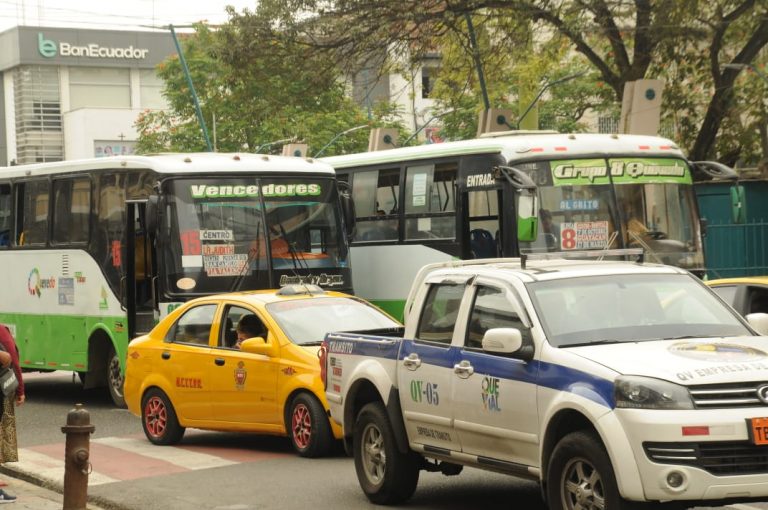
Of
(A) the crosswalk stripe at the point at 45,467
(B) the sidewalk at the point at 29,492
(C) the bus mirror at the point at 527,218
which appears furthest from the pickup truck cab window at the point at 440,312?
(C) the bus mirror at the point at 527,218

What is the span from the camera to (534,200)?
58.7 ft

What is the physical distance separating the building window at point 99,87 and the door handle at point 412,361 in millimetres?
85321

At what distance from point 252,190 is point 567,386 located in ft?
36.3

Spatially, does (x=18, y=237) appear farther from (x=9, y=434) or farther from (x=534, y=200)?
(x=9, y=434)

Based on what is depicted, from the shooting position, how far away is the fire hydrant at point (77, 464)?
1034 cm

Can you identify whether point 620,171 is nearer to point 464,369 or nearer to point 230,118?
point 464,369

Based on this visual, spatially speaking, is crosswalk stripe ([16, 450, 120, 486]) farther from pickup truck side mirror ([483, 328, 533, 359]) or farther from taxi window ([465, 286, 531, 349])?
pickup truck side mirror ([483, 328, 533, 359])

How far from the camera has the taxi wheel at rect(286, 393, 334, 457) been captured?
1269 cm

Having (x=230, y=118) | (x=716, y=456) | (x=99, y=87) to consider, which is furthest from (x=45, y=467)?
(x=99, y=87)

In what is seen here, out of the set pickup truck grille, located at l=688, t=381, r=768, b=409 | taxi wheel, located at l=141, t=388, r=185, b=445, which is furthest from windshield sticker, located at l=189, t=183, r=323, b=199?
pickup truck grille, located at l=688, t=381, r=768, b=409

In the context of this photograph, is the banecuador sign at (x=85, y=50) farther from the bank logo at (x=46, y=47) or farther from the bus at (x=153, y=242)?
the bus at (x=153, y=242)

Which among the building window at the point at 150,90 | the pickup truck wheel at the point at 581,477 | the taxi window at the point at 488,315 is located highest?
the building window at the point at 150,90

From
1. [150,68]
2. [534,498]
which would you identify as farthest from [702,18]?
Answer: [150,68]

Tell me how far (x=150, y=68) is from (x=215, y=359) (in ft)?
274
